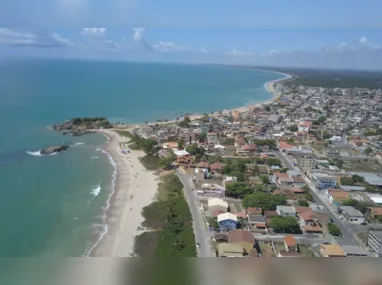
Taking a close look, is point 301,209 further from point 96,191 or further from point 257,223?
point 96,191

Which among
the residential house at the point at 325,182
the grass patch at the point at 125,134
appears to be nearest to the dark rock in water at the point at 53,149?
the grass patch at the point at 125,134

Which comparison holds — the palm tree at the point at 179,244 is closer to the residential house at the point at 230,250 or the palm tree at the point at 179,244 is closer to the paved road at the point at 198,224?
the paved road at the point at 198,224

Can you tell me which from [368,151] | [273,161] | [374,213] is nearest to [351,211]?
[374,213]

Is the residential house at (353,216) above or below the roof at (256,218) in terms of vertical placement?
above

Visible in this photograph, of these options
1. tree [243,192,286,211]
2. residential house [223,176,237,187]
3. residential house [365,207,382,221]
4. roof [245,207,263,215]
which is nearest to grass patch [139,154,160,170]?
residential house [223,176,237,187]

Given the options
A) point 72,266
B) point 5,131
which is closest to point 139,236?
point 72,266
